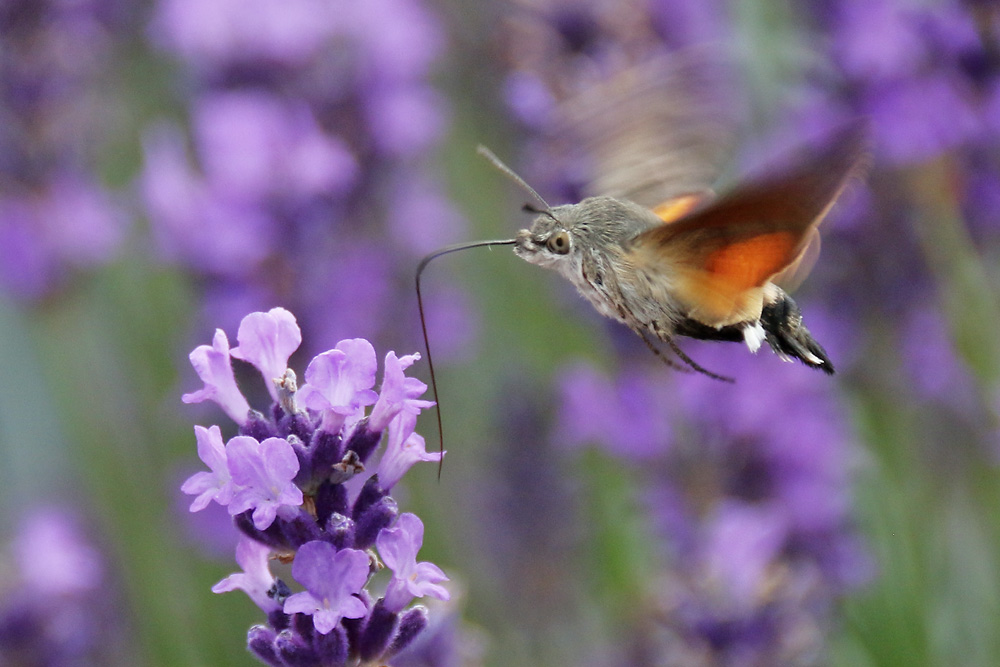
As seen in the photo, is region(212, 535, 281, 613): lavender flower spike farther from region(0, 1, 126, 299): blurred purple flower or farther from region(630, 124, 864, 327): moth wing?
region(0, 1, 126, 299): blurred purple flower

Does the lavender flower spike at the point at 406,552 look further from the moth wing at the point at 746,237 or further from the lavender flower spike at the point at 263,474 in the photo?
the moth wing at the point at 746,237

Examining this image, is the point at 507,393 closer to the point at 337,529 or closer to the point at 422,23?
the point at 422,23

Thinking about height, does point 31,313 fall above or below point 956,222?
below

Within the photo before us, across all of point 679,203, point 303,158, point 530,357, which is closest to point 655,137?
point 679,203

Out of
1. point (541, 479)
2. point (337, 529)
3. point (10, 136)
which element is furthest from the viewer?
point (10, 136)

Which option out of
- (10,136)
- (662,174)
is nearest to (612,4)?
(662,174)

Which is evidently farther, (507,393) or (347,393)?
(507,393)

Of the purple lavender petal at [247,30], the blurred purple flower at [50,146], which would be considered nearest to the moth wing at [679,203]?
the purple lavender petal at [247,30]

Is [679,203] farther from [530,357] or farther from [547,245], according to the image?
[530,357]
